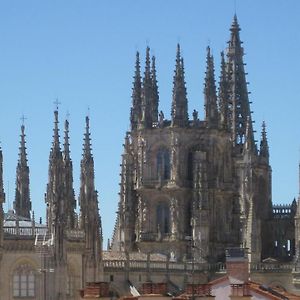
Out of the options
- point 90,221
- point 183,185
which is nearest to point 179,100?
point 183,185

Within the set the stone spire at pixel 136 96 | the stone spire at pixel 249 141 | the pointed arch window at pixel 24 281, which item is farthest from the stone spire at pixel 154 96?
the pointed arch window at pixel 24 281

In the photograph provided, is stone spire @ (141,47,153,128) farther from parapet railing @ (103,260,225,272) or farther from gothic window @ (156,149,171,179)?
parapet railing @ (103,260,225,272)

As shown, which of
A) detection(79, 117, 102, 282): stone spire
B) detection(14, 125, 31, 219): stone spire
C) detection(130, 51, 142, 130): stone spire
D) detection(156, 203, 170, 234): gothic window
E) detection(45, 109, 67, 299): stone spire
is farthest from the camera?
detection(130, 51, 142, 130): stone spire

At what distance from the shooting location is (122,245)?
132 metres

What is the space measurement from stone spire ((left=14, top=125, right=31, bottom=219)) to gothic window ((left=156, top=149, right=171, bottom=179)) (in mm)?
30040

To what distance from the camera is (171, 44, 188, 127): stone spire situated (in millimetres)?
133625

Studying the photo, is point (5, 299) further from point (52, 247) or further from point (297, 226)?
point (297, 226)

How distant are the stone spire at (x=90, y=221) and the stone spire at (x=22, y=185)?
6805 millimetres

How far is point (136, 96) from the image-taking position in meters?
138

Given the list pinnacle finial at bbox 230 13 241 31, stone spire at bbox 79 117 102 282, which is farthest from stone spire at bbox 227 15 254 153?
stone spire at bbox 79 117 102 282

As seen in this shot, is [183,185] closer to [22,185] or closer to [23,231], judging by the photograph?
[22,185]

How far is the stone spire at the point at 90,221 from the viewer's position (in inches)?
3728

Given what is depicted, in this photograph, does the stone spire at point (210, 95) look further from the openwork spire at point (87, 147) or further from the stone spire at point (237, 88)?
the openwork spire at point (87, 147)

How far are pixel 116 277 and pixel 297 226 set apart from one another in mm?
22384
